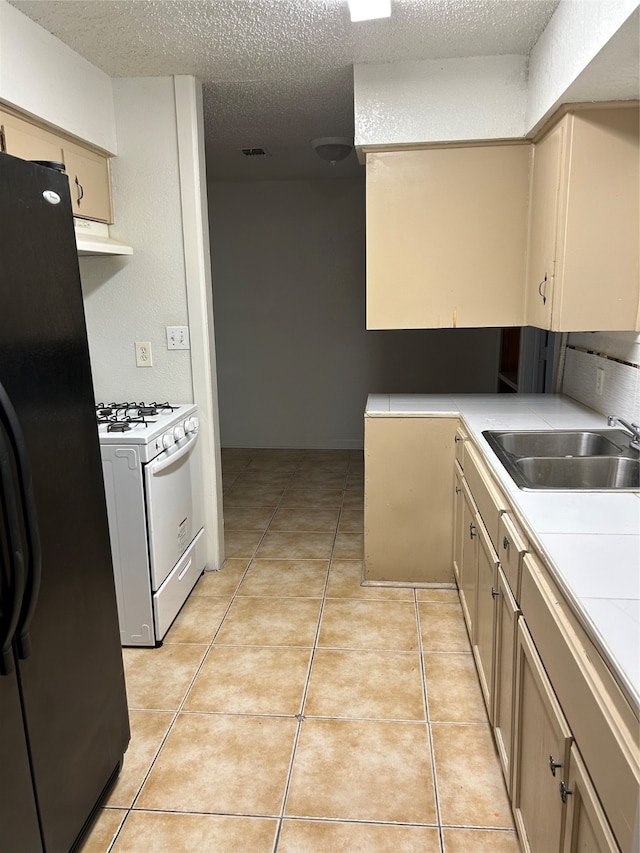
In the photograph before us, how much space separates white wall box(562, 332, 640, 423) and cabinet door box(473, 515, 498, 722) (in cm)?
79

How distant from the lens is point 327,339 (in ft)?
18.8

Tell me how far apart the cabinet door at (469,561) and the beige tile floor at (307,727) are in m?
0.15

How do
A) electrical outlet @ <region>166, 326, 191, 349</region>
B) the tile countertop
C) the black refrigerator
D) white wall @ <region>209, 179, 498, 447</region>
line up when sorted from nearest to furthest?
1. the tile countertop
2. the black refrigerator
3. electrical outlet @ <region>166, 326, 191, 349</region>
4. white wall @ <region>209, 179, 498, 447</region>

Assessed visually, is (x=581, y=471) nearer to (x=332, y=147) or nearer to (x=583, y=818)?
(x=583, y=818)

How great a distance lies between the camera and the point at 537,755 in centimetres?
140

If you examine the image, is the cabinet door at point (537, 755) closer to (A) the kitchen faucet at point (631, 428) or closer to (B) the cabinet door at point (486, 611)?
(B) the cabinet door at point (486, 611)

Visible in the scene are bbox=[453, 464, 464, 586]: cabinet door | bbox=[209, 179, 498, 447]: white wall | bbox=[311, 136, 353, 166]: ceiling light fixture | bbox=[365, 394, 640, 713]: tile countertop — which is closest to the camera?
bbox=[365, 394, 640, 713]: tile countertop

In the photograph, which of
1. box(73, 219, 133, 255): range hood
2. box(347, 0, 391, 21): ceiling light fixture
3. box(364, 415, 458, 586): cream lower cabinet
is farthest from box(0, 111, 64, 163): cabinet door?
box(364, 415, 458, 586): cream lower cabinet

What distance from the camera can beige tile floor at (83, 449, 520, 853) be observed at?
173cm

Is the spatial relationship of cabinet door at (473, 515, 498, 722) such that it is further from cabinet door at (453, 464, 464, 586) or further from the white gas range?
the white gas range

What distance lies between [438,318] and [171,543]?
1638mm

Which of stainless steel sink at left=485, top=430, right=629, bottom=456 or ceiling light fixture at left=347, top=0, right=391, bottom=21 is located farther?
stainless steel sink at left=485, top=430, right=629, bottom=456

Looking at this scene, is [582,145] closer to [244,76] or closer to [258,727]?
[244,76]

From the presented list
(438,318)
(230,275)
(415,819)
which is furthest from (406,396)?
(230,275)
